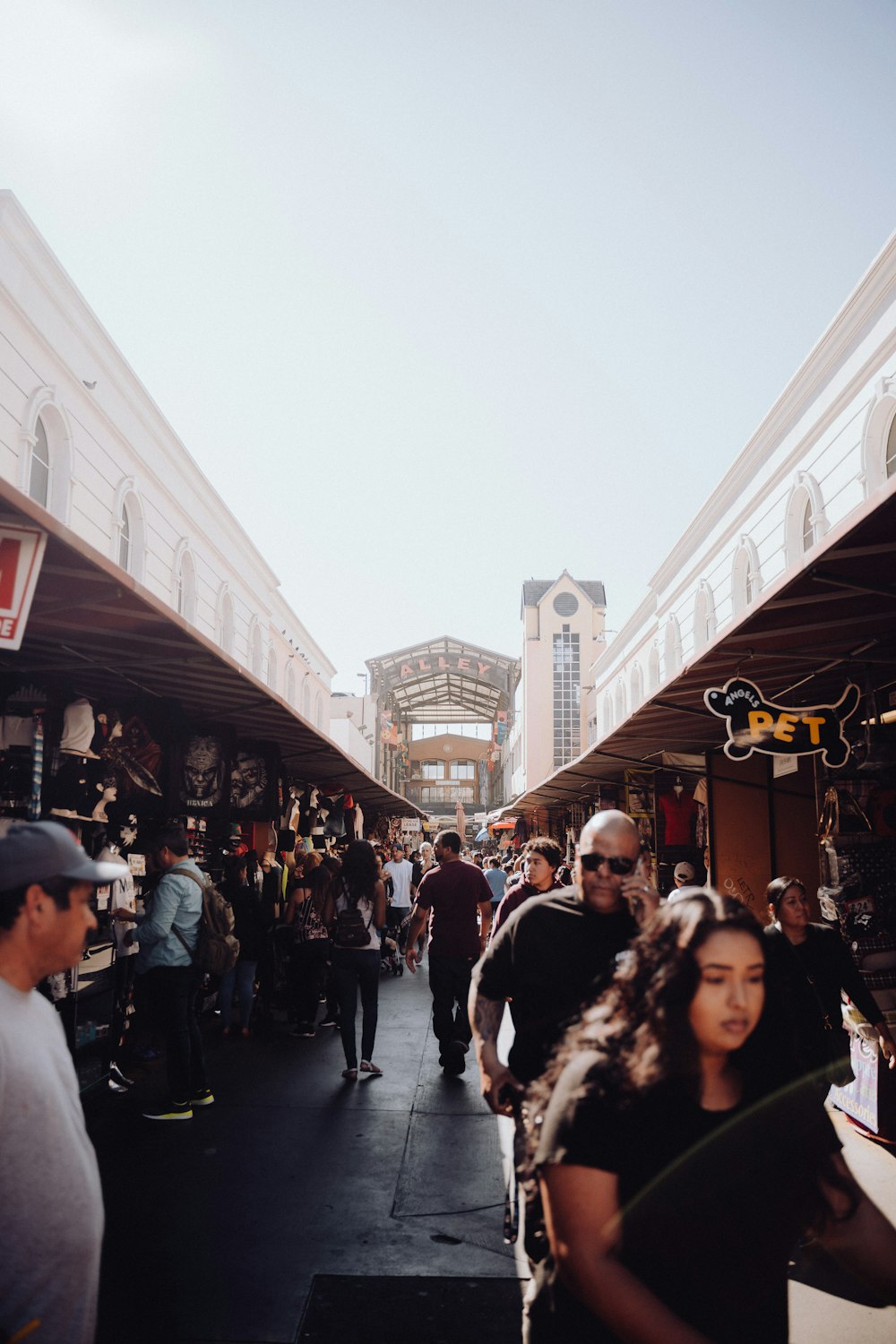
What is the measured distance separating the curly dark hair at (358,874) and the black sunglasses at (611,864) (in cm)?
410

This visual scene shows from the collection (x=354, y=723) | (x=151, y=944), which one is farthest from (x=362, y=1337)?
(x=354, y=723)

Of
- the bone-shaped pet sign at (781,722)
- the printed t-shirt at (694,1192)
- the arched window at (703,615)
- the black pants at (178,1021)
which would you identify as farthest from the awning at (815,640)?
the arched window at (703,615)

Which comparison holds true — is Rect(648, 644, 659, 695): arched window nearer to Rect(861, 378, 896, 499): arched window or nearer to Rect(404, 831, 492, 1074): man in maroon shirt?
Rect(861, 378, 896, 499): arched window

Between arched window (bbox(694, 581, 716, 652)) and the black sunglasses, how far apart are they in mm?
17188

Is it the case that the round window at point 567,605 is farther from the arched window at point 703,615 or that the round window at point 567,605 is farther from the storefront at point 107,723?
the storefront at point 107,723

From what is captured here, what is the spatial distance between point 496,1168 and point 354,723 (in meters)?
35.6

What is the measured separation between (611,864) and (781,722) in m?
2.90

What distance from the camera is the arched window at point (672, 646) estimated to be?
23.0 metres

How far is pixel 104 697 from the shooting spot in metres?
7.56

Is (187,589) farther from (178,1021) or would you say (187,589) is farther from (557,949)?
(557,949)

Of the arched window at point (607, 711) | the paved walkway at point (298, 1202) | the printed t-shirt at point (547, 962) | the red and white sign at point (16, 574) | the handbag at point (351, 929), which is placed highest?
the arched window at point (607, 711)

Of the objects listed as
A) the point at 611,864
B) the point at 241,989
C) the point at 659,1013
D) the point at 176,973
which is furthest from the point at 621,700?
the point at 659,1013

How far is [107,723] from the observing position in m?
6.76

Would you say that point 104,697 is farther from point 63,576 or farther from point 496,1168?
point 496,1168
